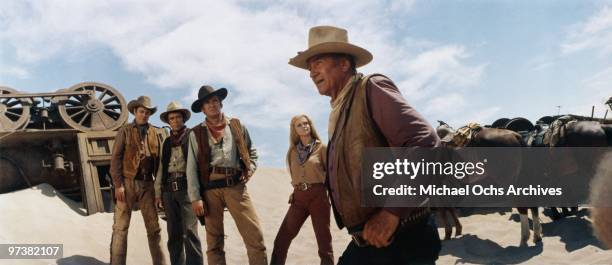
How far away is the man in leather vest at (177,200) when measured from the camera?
5711 millimetres

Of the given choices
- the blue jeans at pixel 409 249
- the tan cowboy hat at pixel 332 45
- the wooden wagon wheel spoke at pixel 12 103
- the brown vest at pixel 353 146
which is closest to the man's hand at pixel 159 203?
the tan cowboy hat at pixel 332 45

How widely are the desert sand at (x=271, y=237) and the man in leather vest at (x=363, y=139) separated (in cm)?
448

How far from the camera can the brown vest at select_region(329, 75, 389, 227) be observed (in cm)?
243

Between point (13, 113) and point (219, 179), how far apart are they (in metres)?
7.55

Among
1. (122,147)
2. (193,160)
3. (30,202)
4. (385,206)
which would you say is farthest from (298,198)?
(30,202)

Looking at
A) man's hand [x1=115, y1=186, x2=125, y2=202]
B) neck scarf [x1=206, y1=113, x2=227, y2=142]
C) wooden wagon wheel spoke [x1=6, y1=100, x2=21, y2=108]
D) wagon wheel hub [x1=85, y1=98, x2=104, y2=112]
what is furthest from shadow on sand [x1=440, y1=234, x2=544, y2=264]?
wooden wagon wheel spoke [x1=6, y1=100, x2=21, y2=108]

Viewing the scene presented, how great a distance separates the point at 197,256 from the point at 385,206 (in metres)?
3.94

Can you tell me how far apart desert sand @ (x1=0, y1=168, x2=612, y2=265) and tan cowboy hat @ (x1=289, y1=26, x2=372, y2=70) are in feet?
15.2

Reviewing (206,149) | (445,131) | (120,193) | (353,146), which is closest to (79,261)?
(120,193)

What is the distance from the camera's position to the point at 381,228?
87.5 inches

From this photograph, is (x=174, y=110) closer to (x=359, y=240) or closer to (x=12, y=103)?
(x=359, y=240)

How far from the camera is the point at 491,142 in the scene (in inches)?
349

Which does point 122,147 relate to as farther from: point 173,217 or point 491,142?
point 491,142

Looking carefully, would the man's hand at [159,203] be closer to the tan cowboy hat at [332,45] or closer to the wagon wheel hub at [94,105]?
the tan cowboy hat at [332,45]
